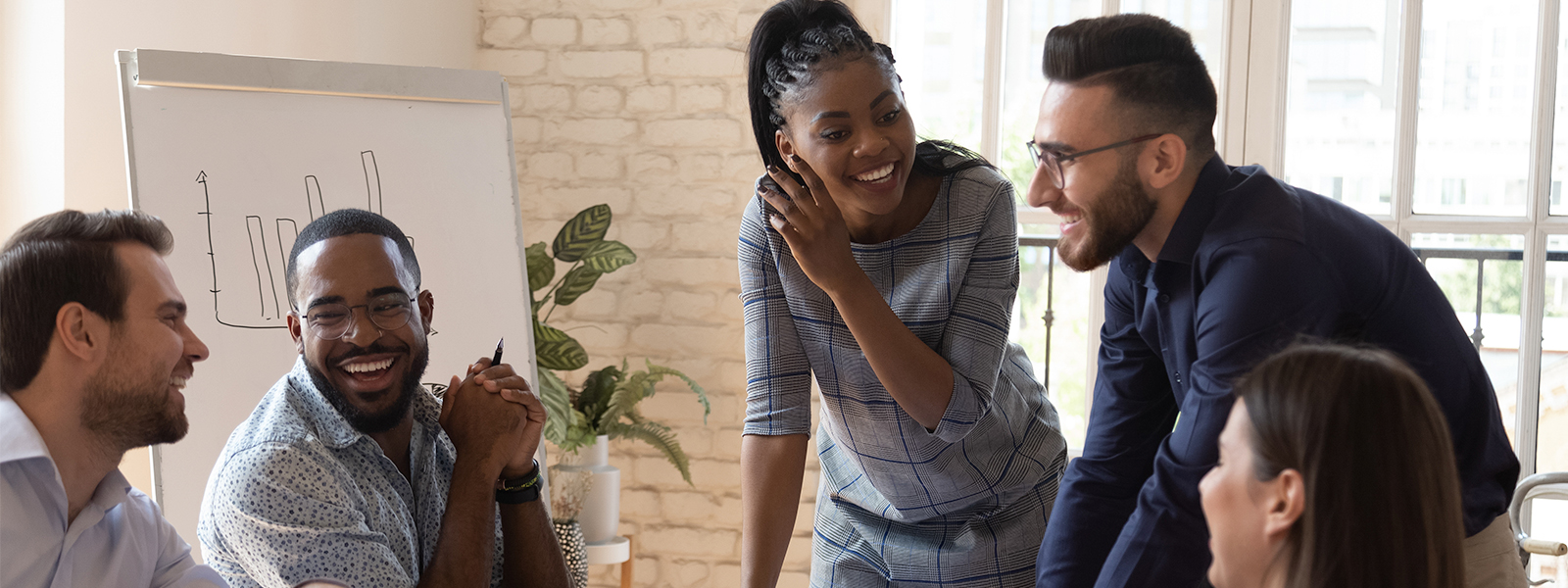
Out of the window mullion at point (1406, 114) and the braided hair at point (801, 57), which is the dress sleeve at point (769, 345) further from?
the window mullion at point (1406, 114)

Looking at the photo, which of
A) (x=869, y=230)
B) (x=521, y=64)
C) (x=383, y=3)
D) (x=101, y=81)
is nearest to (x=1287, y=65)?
(x=869, y=230)

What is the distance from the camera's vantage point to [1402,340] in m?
1.17

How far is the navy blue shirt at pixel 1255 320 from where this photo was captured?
1076 mm

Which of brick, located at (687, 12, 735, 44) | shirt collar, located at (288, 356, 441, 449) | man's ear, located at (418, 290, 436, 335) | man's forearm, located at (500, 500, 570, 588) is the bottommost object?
man's forearm, located at (500, 500, 570, 588)

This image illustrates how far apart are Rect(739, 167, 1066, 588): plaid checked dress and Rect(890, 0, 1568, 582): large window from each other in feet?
5.71

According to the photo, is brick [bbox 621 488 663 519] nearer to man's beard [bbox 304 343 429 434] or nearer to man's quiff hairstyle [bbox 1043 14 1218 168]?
man's beard [bbox 304 343 429 434]

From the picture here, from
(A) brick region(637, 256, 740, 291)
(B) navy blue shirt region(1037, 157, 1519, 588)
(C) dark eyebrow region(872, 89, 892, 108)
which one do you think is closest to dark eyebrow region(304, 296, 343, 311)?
(C) dark eyebrow region(872, 89, 892, 108)

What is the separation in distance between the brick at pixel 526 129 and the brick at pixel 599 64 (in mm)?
184

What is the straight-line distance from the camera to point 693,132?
11.0ft

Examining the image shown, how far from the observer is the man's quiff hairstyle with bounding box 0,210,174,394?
3.83 ft

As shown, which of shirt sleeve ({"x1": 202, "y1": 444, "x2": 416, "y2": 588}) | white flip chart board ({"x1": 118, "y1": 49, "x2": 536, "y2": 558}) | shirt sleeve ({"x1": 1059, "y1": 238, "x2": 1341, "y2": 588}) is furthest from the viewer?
white flip chart board ({"x1": 118, "y1": 49, "x2": 536, "y2": 558})

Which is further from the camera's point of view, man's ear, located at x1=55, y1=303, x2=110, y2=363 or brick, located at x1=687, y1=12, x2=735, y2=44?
brick, located at x1=687, y1=12, x2=735, y2=44

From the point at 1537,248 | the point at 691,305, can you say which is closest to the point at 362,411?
the point at 691,305

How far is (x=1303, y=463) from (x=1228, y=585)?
6.0 inches
